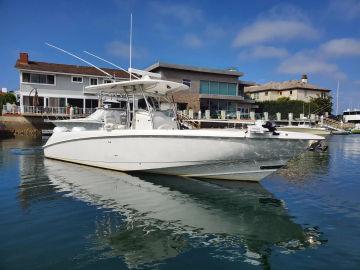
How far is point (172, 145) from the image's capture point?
1063 centimetres

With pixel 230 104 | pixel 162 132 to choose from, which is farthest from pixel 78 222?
pixel 230 104

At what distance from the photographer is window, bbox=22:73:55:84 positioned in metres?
37.4

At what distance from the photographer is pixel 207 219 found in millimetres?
7547

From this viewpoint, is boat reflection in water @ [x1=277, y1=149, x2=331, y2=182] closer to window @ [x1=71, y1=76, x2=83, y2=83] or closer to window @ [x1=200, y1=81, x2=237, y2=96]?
window @ [x1=200, y1=81, x2=237, y2=96]

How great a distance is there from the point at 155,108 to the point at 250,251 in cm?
771

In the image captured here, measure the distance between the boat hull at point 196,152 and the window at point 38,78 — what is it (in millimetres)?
28579

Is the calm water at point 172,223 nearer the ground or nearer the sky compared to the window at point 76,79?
nearer the ground

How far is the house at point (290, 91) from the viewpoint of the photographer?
62.8 meters

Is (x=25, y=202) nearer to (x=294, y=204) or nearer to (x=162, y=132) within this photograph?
(x=162, y=132)

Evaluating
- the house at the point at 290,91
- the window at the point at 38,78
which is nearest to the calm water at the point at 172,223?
the window at the point at 38,78

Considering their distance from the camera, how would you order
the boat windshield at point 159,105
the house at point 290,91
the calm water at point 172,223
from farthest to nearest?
the house at point 290,91 → the boat windshield at point 159,105 → the calm water at point 172,223

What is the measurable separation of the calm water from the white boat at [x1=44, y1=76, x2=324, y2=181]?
1.55ft

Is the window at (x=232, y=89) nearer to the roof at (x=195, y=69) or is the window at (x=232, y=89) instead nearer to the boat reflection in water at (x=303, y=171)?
the roof at (x=195, y=69)

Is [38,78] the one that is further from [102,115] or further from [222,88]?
[102,115]
